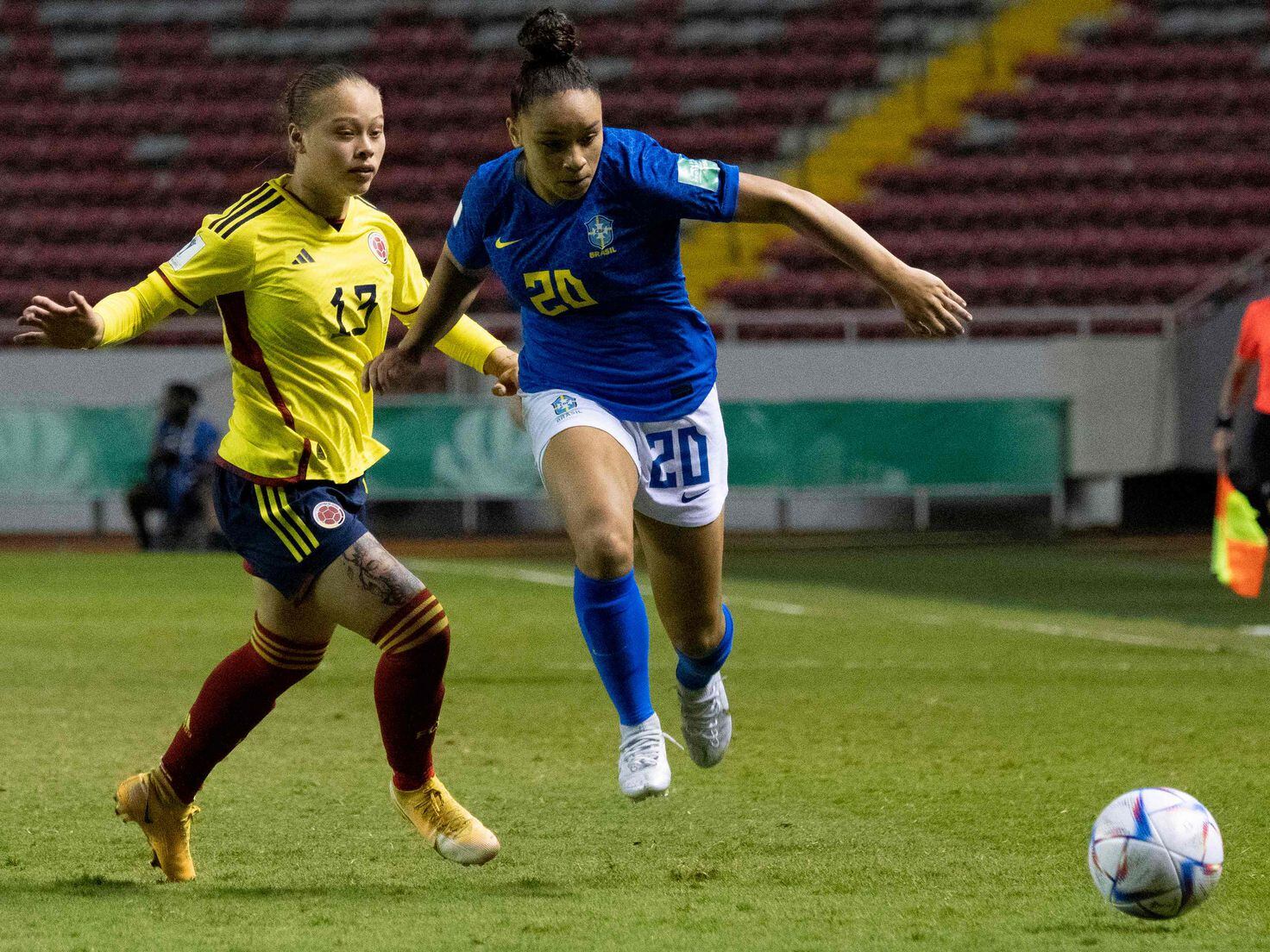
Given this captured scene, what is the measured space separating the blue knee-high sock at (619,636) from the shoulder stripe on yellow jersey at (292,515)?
81 cm

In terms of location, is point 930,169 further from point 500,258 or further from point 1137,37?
point 500,258

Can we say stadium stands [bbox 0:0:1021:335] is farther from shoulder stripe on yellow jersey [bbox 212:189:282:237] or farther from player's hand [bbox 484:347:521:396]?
shoulder stripe on yellow jersey [bbox 212:189:282:237]

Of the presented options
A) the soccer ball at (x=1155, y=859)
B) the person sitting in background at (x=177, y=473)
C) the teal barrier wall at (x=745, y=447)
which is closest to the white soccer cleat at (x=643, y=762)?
the soccer ball at (x=1155, y=859)

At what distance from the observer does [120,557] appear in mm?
17609

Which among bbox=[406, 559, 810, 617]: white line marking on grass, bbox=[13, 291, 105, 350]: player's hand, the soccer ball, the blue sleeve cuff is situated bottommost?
bbox=[406, 559, 810, 617]: white line marking on grass

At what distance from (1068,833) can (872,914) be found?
43.1 inches

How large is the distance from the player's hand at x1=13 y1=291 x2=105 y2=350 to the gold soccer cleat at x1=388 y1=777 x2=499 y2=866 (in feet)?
4.24

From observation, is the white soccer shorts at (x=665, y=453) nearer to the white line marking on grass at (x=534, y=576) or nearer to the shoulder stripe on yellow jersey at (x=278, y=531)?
the shoulder stripe on yellow jersey at (x=278, y=531)

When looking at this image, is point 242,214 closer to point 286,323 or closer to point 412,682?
point 286,323

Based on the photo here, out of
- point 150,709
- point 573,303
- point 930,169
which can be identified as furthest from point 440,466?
point 573,303

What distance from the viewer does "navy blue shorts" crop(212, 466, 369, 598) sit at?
437 centimetres

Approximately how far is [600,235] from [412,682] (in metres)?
1.20

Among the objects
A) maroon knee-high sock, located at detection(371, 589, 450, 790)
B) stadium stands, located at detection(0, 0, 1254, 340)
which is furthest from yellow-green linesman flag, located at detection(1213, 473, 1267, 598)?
stadium stands, located at detection(0, 0, 1254, 340)

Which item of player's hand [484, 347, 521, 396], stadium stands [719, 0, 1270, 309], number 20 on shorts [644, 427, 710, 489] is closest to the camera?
number 20 on shorts [644, 427, 710, 489]
